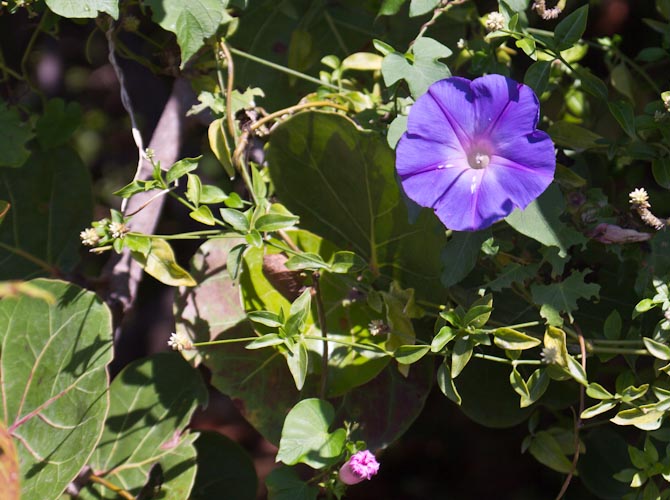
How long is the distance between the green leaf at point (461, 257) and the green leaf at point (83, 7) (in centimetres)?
58

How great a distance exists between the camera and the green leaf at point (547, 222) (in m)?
1.14

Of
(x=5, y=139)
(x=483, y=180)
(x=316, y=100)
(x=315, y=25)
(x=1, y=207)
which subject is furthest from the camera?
(x=315, y=25)

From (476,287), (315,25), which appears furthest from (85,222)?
(476,287)

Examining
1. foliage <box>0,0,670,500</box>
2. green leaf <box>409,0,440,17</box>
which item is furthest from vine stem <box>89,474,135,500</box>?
green leaf <box>409,0,440,17</box>

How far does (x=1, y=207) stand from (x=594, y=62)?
128cm

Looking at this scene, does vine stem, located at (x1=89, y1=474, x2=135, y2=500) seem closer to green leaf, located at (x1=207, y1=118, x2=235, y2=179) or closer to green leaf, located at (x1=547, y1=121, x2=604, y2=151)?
→ green leaf, located at (x1=207, y1=118, x2=235, y2=179)

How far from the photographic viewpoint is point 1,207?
1269 mm

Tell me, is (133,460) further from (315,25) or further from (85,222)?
(315,25)

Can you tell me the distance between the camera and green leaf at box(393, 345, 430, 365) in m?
1.17

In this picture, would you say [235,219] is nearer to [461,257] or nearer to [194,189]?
[194,189]

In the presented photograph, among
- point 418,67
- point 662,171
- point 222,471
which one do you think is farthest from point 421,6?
point 222,471

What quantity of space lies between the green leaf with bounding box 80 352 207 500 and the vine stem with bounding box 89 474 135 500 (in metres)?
0.01

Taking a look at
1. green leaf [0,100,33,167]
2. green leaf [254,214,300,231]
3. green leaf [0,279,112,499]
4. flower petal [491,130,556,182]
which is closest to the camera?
flower petal [491,130,556,182]

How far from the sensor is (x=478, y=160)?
1169mm
